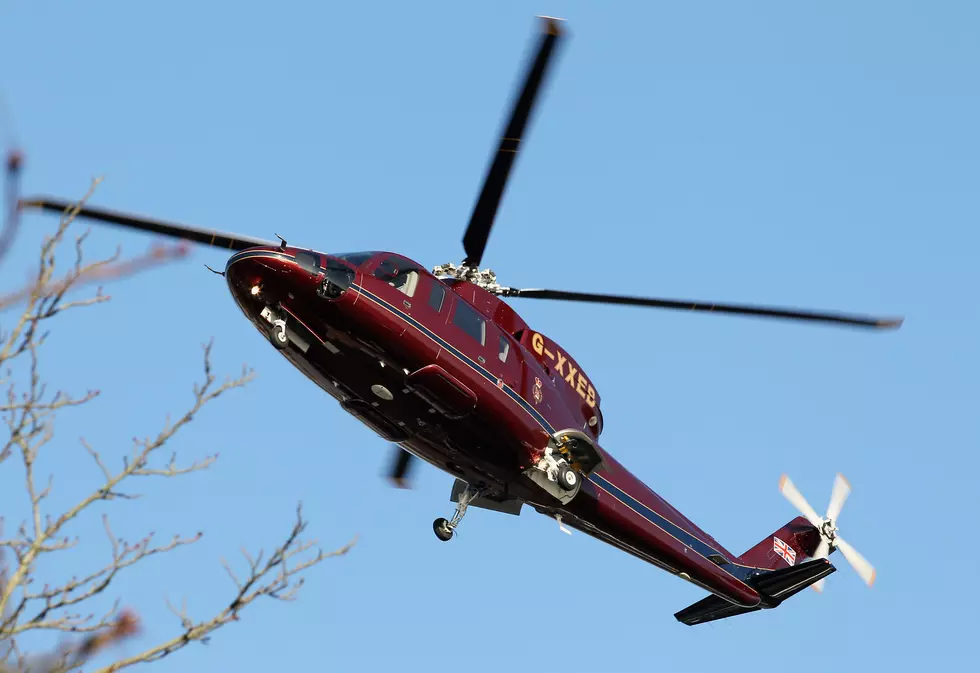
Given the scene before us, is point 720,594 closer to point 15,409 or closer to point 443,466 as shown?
point 443,466

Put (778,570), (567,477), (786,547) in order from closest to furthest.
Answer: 1. (567,477)
2. (778,570)
3. (786,547)

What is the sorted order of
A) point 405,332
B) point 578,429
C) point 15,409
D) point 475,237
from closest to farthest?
point 15,409 → point 405,332 → point 475,237 → point 578,429

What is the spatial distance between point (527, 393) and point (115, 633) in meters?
15.2

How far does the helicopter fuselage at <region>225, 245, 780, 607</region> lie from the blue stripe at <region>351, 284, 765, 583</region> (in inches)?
1.1

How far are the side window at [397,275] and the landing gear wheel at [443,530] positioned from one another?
4720mm

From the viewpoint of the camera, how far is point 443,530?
72.0 feet

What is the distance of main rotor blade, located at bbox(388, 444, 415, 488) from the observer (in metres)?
23.6

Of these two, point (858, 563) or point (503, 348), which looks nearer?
point (503, 348)

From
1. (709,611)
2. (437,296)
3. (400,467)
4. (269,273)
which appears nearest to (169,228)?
(269,273)

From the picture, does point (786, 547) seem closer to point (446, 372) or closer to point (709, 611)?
point (709, 611)

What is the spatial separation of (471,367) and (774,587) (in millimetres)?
10244

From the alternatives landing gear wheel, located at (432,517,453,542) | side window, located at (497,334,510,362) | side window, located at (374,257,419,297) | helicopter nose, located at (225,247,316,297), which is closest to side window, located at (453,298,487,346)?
side window, located at (497,334,510,362)

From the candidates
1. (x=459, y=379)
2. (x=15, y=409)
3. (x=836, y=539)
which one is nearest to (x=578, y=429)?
(x=459, y=379)

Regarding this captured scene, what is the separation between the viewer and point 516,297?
22234 millimetres
